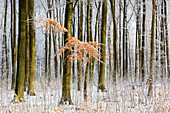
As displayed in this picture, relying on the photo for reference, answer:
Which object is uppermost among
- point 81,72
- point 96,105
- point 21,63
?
point 21,63

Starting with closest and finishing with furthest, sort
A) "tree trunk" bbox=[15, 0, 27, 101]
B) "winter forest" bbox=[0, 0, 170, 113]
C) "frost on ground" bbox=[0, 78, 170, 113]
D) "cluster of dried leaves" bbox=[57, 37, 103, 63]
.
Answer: "frost on ground" bbox=[0, 78, 170, 113] < "cluster of dried leaves" bbox=[57, 37, 103, 63] < "winter forest" bbox=[0, 0, 170, 113] < "tree trunk" bbox=[15, 0, 27, 101]

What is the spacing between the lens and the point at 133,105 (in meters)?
8.05

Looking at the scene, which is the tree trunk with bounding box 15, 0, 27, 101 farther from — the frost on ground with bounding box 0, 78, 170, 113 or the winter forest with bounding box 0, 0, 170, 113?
the frost on ground with bounding box 0, 78, 170, 113

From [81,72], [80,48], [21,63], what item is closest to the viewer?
[80,48]

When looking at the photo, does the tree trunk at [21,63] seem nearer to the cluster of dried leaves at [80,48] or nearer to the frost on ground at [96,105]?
the frost on ground at [96,105]

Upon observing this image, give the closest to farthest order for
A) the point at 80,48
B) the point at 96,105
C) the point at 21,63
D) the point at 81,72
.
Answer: the point at 80,48, the point at 96,105, the point at 21,63, the point at 81,72

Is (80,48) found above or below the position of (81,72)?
above

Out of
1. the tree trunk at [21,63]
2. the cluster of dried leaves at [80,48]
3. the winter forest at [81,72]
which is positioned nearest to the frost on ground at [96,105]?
the winter forest at [81,72]

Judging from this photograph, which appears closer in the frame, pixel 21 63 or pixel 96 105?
pixel 96 105

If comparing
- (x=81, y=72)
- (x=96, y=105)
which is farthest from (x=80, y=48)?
(x=81, y=72)

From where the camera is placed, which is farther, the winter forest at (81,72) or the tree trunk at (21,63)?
the tree trunk at (21,63)

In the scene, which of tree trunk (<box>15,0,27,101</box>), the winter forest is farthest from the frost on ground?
tree trunk (<box>15,0,27,101</box>)

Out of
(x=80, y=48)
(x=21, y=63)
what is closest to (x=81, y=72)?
(x=21, y=63)

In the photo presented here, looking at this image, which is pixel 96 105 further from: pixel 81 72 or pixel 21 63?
pixel 81 72
